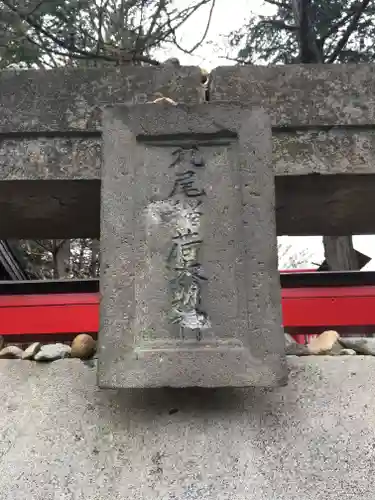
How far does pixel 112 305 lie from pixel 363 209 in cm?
102

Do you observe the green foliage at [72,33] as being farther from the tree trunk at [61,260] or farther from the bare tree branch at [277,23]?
the tree trunk at [61,260]

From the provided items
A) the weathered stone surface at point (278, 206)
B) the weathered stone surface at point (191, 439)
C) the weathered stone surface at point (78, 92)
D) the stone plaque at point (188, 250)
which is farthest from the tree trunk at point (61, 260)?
the stone plaque at point (188, 250)

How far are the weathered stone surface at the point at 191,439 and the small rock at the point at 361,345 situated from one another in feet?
0.26

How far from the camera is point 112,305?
61.7 inches

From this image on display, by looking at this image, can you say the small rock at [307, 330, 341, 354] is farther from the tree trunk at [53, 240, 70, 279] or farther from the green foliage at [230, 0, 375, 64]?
the tree trunk at [53, 240, 70, 279]

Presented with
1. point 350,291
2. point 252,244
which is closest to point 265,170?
point 252,244

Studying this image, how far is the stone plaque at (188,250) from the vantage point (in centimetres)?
152

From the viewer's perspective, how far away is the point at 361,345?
1935 mm

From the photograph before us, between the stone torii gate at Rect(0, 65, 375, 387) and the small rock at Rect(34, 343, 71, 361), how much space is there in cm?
43

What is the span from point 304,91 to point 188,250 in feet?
2.24

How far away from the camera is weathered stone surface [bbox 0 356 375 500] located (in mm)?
1504

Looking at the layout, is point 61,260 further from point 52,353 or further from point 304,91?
point 304,91

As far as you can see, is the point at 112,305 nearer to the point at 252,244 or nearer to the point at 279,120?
the point at 252,244

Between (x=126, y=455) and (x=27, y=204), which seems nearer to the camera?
(x=126, y=455)
